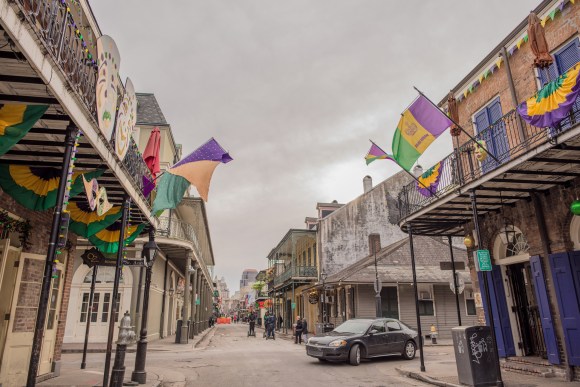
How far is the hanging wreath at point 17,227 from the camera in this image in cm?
717

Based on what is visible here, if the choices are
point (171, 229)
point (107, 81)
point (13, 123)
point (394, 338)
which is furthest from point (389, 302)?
point (13, 123)

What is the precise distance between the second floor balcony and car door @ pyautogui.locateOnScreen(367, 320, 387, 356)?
3.54m

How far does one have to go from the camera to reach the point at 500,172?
833 cm

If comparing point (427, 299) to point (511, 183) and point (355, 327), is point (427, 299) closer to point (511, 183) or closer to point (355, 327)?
point (355, 327)

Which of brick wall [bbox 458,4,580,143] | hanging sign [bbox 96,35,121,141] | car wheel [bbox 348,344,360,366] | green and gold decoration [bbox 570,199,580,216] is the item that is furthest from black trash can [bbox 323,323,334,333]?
hanging sign [bbox 96,35,121,141]

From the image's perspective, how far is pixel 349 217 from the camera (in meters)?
31.1

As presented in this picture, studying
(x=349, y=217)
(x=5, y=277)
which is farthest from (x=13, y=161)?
(x=349, y=217)

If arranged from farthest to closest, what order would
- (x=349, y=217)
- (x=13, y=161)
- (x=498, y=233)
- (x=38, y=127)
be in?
(x=349, y=217) < (x=498, y=233) < (x=13, y=161) < (x=38, y=127)

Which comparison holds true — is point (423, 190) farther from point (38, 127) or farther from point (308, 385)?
point (38, 127)

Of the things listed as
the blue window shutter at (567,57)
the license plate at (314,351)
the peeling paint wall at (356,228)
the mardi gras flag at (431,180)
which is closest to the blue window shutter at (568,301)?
the mardi gras flag at (431,180)

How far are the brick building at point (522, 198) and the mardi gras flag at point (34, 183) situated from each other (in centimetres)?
780

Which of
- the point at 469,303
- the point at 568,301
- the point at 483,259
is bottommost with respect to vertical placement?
the point at 568,301

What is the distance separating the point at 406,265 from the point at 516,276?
14.2m

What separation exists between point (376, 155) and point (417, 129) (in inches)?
55.1
